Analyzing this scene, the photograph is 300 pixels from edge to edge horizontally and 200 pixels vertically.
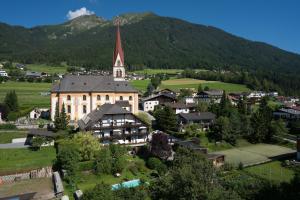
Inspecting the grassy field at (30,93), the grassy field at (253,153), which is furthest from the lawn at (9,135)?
the grassy field at (253,153)

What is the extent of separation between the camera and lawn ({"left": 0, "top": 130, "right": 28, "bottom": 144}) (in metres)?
48.0

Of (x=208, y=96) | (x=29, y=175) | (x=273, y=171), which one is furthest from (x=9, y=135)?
(x=208, y=96)

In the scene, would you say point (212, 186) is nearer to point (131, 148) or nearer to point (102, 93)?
point (131, 148)

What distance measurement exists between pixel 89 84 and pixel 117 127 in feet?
59.0

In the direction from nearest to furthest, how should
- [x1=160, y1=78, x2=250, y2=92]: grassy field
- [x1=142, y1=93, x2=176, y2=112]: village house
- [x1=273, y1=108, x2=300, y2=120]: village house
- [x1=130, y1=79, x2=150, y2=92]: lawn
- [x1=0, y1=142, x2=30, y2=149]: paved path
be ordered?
[x1=0, y1=142, x2=30, y2=149]: paved path, [x1=273, y1=108, x2=300, y2=120]: village house, [x1=142, y1=93, x2=176, y2=112]: village house, [x1=130, y1=79, x2=150, y2=92]: lawn, [x1=160, y1=78, x2=250, y2=92]: grassy field

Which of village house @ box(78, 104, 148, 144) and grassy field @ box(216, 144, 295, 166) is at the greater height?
village house @ box(78, 104, 148, 144)

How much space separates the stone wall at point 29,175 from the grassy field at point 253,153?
77.1 feet

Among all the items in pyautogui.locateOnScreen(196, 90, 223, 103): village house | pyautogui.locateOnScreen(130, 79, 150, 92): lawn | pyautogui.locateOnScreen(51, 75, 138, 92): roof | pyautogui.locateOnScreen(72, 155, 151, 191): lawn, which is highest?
pyautogui.locateOnScreen(130, 79, 150, 92): lawn

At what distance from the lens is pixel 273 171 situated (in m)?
41.1

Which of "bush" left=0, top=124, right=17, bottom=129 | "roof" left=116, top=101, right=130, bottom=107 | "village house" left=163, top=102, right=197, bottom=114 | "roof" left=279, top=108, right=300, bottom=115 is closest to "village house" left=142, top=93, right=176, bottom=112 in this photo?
"village house" left=163, top=102, right=197, bottom=114

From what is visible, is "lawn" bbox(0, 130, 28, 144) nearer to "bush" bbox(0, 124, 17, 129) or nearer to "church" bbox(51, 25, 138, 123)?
"bush" bbox(0, 124, 17, 129)

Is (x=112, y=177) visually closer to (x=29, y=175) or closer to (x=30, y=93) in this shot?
(x=29, y=175)

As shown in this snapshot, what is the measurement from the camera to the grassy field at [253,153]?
45.4 meters

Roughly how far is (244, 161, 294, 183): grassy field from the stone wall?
24.0m
